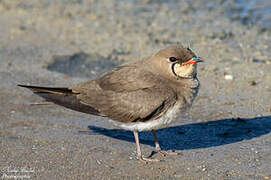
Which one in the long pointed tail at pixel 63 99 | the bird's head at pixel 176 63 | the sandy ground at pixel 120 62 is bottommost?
the sandy ground at pixel 120 62

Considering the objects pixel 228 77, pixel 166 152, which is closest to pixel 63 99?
pixel 166 152

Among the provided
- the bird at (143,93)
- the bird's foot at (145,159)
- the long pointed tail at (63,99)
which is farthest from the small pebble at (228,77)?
the long pointed tail at (63,99)

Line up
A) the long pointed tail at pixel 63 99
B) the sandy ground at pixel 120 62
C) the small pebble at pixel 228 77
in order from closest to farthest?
the sandy ground at pixel 120 62 → the long pointed tail at pixel 63 99 → the small pebble at pixel 228 77

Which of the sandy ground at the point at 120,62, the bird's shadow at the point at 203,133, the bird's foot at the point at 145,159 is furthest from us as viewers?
the bird's shadow at the point at 203,133

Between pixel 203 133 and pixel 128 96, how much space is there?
1.22m

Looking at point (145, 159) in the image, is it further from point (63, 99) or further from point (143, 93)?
point (63, 99)

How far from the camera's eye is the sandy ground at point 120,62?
4852 mm

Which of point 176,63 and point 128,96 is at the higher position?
point 176,63

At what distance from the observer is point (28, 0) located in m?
11.1

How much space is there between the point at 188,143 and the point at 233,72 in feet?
7.46

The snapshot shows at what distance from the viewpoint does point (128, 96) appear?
502 cm

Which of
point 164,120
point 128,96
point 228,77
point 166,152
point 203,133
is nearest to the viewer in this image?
point 164,120

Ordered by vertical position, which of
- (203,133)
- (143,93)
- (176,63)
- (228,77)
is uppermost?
(176,63)

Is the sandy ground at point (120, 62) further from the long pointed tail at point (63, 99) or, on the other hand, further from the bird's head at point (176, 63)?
the bird's head at point (176, 63)
